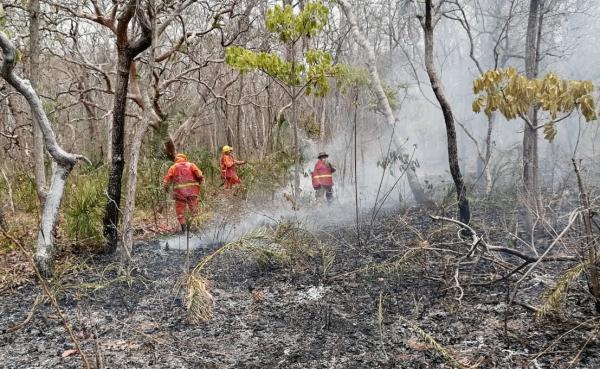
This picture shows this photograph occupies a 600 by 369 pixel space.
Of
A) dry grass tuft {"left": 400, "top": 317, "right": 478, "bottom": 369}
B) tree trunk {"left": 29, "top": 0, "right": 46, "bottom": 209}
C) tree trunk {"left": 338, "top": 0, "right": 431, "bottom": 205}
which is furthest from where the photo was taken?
tree trunk {"left": 338, "top": 0, "right": 431, "bottom": 205}

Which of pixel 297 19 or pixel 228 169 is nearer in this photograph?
pixel 297 19

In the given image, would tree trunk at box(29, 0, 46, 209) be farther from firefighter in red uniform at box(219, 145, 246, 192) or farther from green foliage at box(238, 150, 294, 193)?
green foliage at box(238, 150, 294, 193)

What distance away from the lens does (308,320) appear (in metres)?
4.15

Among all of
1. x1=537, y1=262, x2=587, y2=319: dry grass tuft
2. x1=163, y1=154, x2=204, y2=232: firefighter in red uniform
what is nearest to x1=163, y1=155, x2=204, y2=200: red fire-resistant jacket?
x1=163, y1=154, x2=204, y2=232: firefighter in red uniform

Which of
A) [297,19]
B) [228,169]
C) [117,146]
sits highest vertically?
[297,19]

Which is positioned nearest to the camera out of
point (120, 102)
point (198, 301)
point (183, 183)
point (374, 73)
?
point (198, 301)

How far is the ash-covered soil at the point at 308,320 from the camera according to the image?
3.41 m

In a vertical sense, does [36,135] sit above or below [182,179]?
above

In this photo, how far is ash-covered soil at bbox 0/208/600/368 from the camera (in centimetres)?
341

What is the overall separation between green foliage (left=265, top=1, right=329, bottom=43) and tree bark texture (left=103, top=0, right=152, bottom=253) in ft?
6.48

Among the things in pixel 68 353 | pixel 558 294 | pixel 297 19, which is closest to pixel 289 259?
pixel 68 353

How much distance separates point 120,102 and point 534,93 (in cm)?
466

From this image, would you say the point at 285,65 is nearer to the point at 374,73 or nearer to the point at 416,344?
the point at 374,73

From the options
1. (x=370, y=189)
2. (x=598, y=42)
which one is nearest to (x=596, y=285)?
(x=370, y=189)
